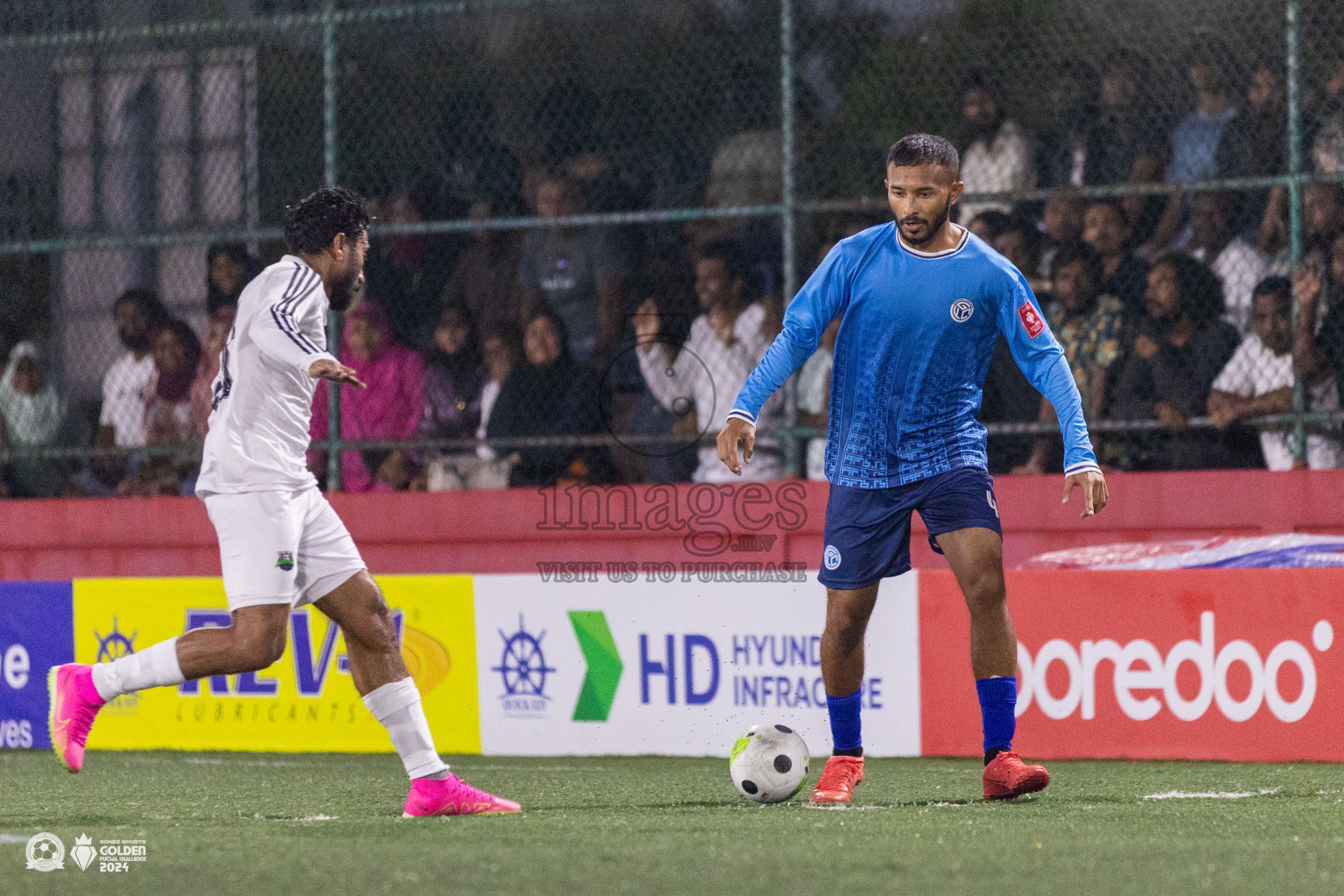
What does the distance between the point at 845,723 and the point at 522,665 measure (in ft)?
8.64

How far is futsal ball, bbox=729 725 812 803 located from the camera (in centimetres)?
556

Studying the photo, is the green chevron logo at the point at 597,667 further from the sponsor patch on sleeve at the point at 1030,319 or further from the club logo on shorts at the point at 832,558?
the sponsor patch on sleeve at the point at 1030,319

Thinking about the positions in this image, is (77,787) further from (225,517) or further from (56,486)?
(56,486)

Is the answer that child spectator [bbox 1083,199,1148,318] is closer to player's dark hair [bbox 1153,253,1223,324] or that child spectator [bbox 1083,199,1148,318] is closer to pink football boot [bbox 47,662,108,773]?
player's dark hair [bbox 1153,253,1223,324]

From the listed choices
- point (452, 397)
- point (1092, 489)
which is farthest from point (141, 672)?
point (452, 397)

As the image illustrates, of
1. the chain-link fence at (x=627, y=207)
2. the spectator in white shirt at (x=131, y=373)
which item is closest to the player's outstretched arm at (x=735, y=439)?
the chain-link fence at (x=627, y=207)

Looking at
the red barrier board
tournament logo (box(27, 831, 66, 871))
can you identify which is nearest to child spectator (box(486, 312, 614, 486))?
the red barrier board

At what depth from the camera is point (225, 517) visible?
5250 mm

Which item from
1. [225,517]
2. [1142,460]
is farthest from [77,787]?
[1142,460]

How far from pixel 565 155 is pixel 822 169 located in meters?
1.39

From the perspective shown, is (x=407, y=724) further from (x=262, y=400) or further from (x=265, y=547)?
(x=262, y=400)

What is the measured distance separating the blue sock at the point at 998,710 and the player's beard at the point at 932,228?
134cm

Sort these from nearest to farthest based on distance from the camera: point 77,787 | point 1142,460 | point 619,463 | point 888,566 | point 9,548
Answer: point 888,566
point 77,787
point 1142,460
point 619,463
point 9,548

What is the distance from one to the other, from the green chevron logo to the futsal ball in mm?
2295
